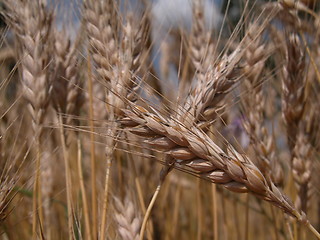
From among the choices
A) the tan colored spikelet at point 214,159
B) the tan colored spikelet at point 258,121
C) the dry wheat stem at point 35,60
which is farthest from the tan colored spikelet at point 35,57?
the tan colored spikelet at point 258,121

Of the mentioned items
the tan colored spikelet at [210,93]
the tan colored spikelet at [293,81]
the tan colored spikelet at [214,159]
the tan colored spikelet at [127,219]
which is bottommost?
the tan colored spikelet at [127,219]

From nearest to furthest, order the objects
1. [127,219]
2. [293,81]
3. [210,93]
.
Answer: [210,93] → [127,219] → [293,81]

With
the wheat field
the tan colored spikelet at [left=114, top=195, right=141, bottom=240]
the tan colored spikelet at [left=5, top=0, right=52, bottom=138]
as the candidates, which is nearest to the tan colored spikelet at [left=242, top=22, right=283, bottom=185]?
the wheat field

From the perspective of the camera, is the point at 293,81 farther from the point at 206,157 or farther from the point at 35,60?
the point at 35,60

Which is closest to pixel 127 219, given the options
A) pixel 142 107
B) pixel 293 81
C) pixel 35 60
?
pixel 142 107

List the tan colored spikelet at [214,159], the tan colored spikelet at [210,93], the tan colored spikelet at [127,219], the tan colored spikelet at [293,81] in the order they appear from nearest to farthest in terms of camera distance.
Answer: the tan colored spikelet at [214,159]
the tan colored spikelet at [210,93]
the tan colored spikelet at [127,219]
the tan colored spikelet at [293,81]

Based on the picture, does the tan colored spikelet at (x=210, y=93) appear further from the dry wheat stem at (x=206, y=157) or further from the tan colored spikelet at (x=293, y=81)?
the tan colored spikelet at (x=293, y=81)

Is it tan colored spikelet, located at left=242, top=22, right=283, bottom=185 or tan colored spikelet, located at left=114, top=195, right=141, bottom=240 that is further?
tan colored spikelet, located at left=242, top=22, right=283, bottom=185

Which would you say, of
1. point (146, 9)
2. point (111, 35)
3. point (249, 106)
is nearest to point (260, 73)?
point (249, 106)

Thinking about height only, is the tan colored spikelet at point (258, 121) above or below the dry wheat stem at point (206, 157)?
above

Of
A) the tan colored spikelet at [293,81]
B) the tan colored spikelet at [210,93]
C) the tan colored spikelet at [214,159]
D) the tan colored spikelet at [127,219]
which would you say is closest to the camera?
the tan colored spikelet at [214,159]

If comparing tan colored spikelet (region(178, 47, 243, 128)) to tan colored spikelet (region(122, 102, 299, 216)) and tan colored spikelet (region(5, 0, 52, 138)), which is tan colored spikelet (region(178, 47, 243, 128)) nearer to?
tan colored spikelet (region(122, 102, 299, 216))

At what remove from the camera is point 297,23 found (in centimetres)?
107

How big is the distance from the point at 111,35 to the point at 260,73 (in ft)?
1.51
